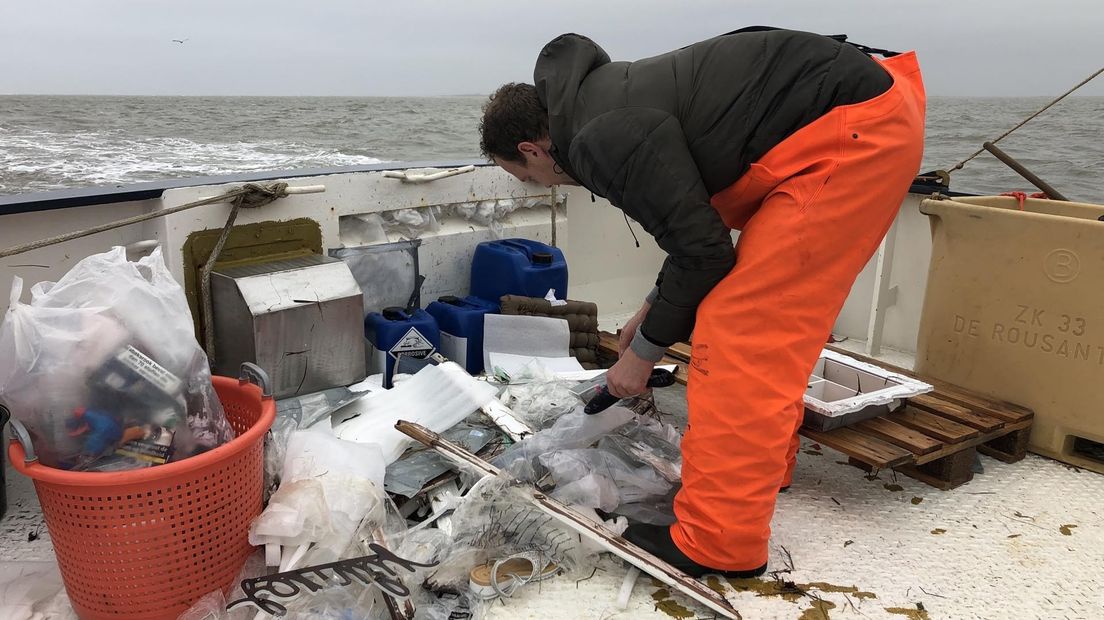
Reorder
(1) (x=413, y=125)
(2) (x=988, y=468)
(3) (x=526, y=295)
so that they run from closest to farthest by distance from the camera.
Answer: (2) (x=988, y=468), (3) (x=526, y=295), (1) (x=413, y=125)

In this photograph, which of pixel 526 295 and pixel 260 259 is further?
pixel 526 295

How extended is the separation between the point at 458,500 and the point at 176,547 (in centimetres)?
61

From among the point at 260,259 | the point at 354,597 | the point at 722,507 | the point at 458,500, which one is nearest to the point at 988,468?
the point at 722,507

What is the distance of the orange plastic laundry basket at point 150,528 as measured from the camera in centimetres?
134

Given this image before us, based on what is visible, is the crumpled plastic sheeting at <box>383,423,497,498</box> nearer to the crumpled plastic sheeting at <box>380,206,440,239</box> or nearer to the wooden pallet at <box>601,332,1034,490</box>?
the wooden pallet at <box>601,332,1034,490</box>

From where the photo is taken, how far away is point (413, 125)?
17938 mm

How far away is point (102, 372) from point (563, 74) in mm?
1028

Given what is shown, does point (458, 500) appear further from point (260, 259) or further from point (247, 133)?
point (247, 133)

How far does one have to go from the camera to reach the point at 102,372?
1369 mm

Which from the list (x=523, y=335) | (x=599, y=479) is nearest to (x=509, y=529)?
(x=599, y=479)

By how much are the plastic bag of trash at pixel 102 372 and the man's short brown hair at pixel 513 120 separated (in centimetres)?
74

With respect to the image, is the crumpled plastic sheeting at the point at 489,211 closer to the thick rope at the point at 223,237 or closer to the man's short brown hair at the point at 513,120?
the thick rope at the point at 223,237

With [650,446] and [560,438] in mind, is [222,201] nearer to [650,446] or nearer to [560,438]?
[560,438]

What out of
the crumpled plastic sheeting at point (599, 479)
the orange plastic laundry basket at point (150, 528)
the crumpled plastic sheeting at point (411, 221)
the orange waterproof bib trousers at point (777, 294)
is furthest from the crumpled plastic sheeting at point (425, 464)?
the crumpled plastic sheeting at point (411, 221)
